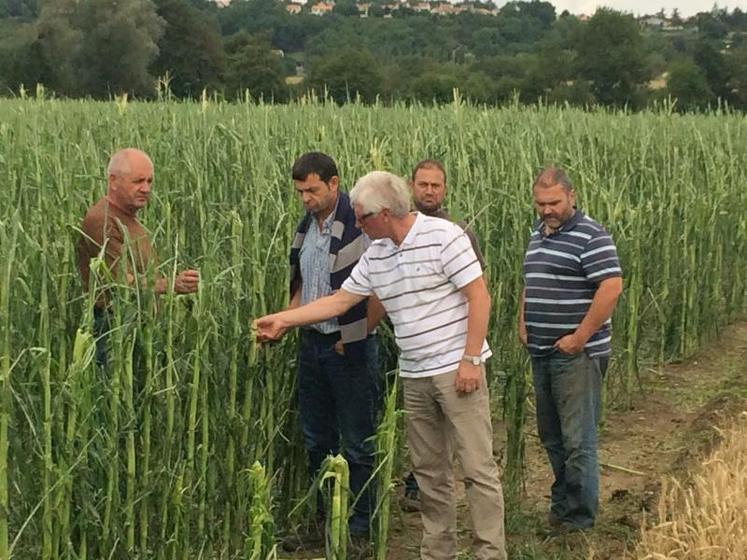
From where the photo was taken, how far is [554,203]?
13.8ft

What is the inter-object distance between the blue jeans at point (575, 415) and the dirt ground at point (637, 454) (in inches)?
5.3

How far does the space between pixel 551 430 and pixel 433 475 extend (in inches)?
34.8

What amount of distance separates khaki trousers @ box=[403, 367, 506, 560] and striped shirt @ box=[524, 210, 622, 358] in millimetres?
660

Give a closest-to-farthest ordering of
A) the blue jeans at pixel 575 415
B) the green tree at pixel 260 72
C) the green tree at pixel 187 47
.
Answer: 1. the blue jeans at pixel 575 415
2. the green tree at pixel 260 72
3. the green tree at pixel 187 47

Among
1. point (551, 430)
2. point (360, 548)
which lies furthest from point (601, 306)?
point (360, 548)

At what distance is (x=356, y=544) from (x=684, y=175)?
5.08m

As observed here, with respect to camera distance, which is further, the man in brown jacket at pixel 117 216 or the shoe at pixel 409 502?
the shoe at pixel 409 502

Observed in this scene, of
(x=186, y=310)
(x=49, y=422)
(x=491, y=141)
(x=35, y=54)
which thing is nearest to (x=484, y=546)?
(x=186, y=310)

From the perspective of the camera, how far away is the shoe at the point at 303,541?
4.19m

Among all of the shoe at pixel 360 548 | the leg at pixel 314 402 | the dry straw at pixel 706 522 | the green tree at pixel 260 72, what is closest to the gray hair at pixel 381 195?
the leg at pixel 314 402

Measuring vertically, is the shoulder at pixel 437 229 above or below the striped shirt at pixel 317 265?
above

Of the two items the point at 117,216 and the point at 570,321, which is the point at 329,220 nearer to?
the point at 117,216

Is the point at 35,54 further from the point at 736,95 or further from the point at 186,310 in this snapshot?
the point at 186,310

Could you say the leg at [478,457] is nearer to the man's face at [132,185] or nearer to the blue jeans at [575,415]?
the blue jeans at [575,415]
